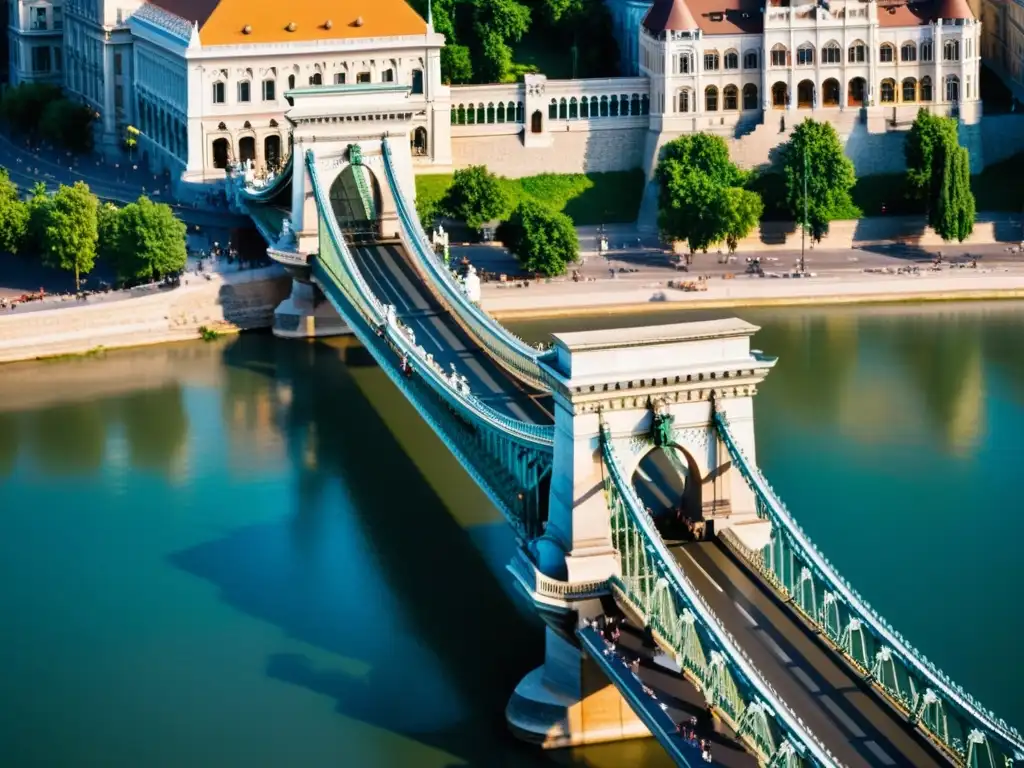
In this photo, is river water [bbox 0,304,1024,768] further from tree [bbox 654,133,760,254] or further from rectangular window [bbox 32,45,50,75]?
rectangular window [bbox 32,45,50,75]

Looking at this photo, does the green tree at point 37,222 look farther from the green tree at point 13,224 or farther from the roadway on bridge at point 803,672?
the roadway on bridge at point 803,672

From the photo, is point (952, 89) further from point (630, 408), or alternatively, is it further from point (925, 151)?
point (630, 408)

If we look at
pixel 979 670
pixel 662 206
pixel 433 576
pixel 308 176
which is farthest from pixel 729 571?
pixel 662 206

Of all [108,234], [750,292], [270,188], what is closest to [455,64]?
[270,188]

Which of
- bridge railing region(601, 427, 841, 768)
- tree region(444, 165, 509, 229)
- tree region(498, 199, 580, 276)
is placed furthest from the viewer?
tree region(444, 165, 509, 229)

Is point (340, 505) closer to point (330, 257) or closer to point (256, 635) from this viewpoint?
point (256, 635)

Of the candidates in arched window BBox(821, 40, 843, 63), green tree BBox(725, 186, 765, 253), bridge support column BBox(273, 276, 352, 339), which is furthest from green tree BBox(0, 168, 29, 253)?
arched window BBox(821, 40, 843, 63)

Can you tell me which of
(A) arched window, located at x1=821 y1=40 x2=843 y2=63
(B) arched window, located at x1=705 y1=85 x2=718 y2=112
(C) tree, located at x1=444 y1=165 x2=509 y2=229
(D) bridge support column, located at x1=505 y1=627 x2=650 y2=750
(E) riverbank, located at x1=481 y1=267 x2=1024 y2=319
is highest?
(A) arched window, located at x1=821 y1=40 x2=843 y2=63

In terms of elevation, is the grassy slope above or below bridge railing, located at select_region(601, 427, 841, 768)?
above
